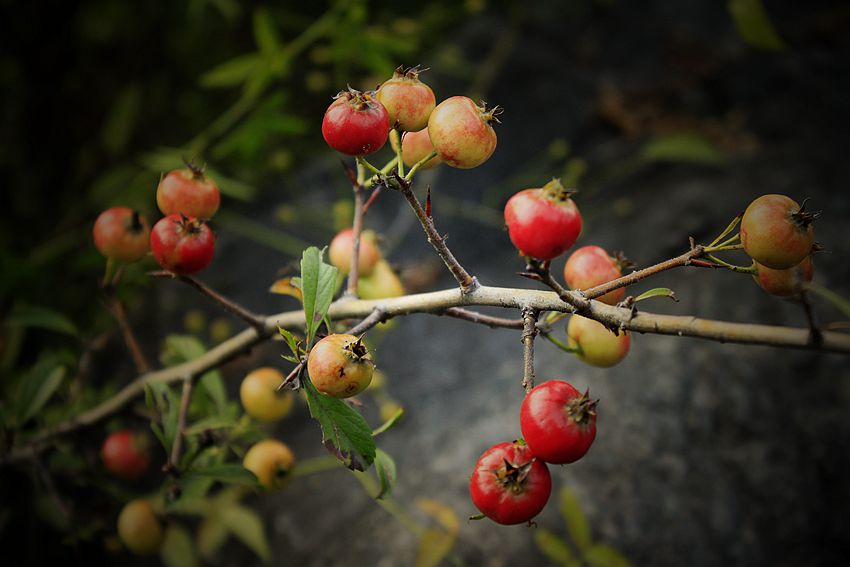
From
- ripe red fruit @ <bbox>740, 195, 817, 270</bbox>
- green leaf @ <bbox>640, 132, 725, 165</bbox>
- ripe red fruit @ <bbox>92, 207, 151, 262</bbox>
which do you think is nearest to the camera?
ripe red fruit @ <bbox>740, 195, 817, 270</bbox>

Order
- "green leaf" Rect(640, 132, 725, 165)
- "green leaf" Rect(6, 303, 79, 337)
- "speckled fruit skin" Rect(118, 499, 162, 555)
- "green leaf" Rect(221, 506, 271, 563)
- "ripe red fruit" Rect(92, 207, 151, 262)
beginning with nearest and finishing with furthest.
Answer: "ripe red fruit" Rect(92, 207, 151, 262) < "speckled fruit skin" Rect(118, 499, 162, 555) < "green leaf" Rect(6, 303, 79, 337) < "green leaf" Rect(221, 506, 271, 563) < "green leaf" Rect(640, 132, 725, 165)

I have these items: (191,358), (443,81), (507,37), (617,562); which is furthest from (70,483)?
(507,37)

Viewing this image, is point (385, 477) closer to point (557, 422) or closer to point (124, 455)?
Result: point (557, 422)

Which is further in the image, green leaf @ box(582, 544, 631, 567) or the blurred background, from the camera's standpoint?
the blurred background

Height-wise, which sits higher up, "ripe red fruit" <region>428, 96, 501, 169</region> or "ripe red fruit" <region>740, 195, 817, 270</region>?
"ripe red fruit" <region>428, 96, 501, 169</region>

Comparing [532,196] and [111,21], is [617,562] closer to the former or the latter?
[532,196]

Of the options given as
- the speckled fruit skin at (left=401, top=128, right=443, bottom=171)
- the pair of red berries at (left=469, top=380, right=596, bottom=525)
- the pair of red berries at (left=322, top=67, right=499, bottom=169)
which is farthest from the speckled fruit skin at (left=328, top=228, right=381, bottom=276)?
the pair of red berries at (left=469, top=380, right=596, bottom=525)

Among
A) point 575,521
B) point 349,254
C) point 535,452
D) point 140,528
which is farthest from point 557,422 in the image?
point 140,528

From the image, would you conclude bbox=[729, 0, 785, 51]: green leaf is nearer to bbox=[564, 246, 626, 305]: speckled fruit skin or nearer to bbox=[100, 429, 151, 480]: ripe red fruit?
bbox=[564, 246, 626, 305]: speckled fruit skin
